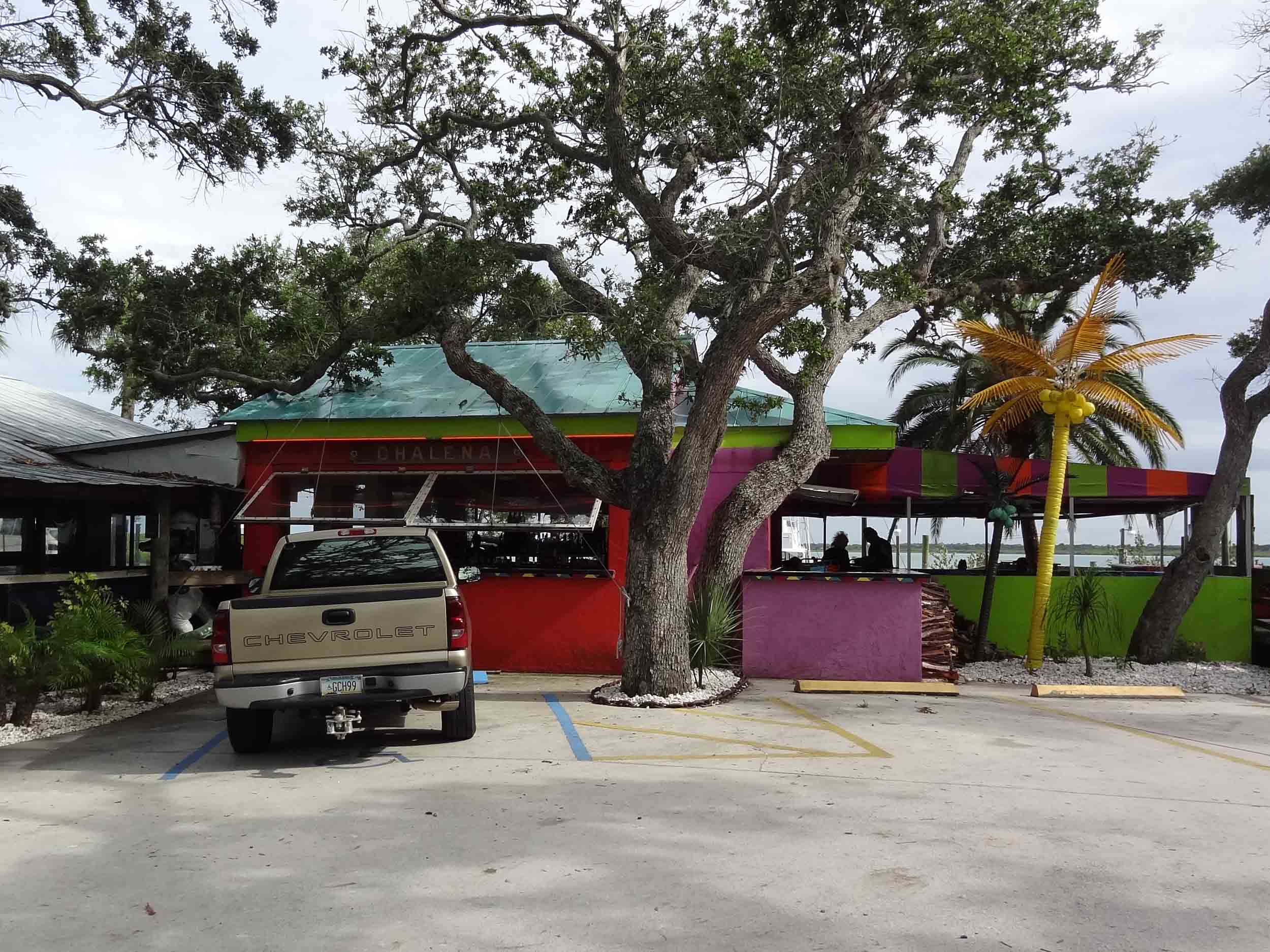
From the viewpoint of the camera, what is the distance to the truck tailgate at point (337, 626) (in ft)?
24.2

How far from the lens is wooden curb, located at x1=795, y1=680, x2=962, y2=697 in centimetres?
1147

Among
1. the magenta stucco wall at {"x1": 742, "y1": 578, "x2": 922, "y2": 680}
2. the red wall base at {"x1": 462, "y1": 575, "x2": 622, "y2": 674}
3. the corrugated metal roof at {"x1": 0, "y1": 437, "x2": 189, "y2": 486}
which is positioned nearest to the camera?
the corrugated metal roof at {"x1": 0, "y1": 437, "x2": 189, "y2": 486}

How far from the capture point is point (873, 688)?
11.6 metres

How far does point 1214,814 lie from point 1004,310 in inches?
432

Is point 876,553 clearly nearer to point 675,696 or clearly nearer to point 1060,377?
point 1060,377

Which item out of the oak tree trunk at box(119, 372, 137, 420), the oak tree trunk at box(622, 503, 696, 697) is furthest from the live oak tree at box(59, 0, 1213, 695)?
the oak tree trunk at box(119, 372, 137, 420)

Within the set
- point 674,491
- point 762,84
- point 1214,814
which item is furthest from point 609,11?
point 1214,814

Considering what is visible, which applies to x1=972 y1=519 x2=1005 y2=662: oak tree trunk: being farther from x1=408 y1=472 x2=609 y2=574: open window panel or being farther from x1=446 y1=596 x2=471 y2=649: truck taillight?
x1=446 y1=596 x2=471 y2=649: truck taillight

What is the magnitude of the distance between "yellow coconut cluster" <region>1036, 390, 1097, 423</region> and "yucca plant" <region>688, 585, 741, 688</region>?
482cm

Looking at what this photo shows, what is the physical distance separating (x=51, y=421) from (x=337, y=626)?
449 inches

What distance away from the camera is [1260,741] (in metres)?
8.88

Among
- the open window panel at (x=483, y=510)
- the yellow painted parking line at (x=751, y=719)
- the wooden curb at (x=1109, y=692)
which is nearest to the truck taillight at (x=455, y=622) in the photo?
the yellow painted parking line at (x=751, y=719)

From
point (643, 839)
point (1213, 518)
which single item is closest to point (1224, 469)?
point (1213, 518)

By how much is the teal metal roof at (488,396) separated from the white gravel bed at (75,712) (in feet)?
13.6
